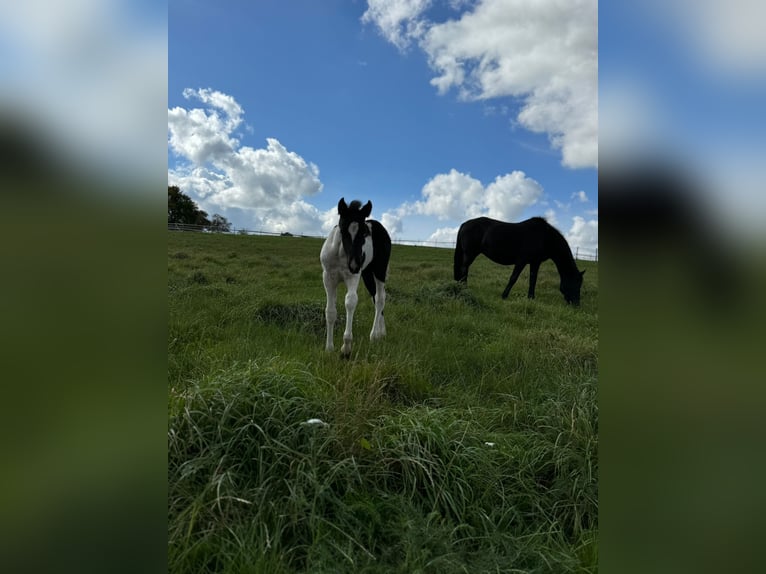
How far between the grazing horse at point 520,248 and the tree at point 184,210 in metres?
29.5

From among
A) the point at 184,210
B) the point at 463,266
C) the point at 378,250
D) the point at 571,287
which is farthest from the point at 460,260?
the point at 184,210

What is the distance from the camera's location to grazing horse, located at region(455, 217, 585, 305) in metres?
10.9

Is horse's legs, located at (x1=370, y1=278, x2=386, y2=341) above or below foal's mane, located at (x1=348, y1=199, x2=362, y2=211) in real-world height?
below

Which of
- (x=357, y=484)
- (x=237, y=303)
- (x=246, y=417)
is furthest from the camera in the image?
(x=237, y=303)

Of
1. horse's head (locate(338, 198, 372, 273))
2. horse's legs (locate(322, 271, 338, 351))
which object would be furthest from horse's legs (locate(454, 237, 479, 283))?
horse's head (locate(338, 198, 372, 273))

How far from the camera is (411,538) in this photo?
187cm

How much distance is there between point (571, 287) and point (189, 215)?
138 ft

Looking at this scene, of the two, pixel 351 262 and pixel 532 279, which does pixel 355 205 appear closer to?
pixel 351 262

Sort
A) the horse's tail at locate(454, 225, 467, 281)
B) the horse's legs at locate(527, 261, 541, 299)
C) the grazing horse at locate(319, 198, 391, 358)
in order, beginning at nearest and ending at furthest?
the grazing horse at locate(319, 198, 391, 358) < the horse's legs at locate(527, 261, 541, 299) < the horse's tail at locate(454, 225, 467, 281)

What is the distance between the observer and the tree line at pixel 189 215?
36.4 meters

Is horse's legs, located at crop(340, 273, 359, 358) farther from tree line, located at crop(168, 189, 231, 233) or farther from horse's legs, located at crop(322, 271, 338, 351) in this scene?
tree line, located at crop(168, 189, 231, 233)
